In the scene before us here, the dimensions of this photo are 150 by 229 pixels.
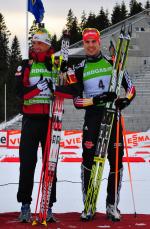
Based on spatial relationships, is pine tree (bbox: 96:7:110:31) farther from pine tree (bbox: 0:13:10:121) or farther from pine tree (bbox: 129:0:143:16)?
pine tree (bbox: 0:13:10:121)

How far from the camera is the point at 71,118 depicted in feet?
89.7

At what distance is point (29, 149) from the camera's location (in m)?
4.87

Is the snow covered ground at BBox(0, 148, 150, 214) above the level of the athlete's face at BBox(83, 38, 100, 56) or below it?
below

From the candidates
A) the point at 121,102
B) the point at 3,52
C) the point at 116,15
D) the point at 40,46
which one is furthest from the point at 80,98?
the point at 116,15

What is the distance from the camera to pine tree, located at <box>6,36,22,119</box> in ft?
186

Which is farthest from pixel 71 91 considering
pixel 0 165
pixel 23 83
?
pixel 0 165

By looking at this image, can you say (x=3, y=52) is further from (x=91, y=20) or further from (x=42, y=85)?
(x=42, y=85)

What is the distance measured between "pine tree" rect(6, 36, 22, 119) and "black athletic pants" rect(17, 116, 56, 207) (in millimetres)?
49123

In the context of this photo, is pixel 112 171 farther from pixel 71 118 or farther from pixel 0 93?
pixel 0 93

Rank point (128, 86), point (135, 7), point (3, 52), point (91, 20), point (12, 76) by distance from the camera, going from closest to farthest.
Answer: point (128, 86) → point (12, 76) → point (3, 52) → point (91, 20) → point (135, 7)

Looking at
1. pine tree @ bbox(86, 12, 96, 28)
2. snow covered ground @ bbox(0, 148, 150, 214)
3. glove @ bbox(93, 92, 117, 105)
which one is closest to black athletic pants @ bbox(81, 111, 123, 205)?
glove @ bbox(93, 92, 117, 105)

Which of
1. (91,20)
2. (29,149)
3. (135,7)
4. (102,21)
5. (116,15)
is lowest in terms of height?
Result: (29,149)

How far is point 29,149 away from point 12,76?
5750 centimetres

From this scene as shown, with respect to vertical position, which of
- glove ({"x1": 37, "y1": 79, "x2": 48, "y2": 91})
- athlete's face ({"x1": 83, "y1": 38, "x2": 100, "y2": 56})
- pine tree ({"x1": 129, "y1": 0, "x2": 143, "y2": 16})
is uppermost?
pine tree ({"x1": 129, "y1": 0, "x2": 143, "y2": 16})
